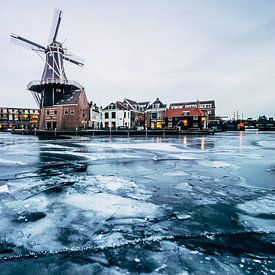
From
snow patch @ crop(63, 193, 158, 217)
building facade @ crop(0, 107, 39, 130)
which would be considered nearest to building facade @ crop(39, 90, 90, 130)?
snow patch @ crop(63, 193, 158, 217)

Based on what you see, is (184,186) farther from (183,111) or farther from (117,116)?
(183,111)

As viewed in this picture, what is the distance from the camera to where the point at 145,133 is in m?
45.4

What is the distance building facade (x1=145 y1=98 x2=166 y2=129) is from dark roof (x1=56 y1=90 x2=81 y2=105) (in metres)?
23.7

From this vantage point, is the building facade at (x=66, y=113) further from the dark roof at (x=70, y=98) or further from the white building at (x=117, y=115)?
the white building at (x=117, y=115)

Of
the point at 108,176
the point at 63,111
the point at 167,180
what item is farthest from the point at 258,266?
the point at 63,111

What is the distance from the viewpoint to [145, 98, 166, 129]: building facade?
6256 centimetres

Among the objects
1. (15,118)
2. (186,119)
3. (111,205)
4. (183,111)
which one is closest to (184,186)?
(111,205)

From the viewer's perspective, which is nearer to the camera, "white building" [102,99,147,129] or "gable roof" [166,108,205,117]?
"gable roof" [166,108,205,117]

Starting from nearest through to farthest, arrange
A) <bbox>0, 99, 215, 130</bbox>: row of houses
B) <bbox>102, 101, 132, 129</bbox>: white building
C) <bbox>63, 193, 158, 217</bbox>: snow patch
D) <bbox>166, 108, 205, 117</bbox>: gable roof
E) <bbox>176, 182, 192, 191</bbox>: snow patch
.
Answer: <bbox>63, 193, 158, 217</bbox>: snow patch, <bbox>176, 182, 192, 191</bbox>: snow patch, <bbox>0, 99, 215, 130</bbox>: row of houses, <bbox>166, 108, 205, 117</bbox>: gable roof, <bbox>102, 101, 132, 129</bbox>: white building

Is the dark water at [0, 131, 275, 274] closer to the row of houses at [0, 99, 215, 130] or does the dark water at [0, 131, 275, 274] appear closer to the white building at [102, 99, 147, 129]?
the row of houses at [0, 99, 215, 130]

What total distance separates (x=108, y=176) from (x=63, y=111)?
4462 cm

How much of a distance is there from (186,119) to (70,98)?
111ft

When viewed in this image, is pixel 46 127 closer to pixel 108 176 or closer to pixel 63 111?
pixel 63 111

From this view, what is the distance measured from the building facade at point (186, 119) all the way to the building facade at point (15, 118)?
86.2m
